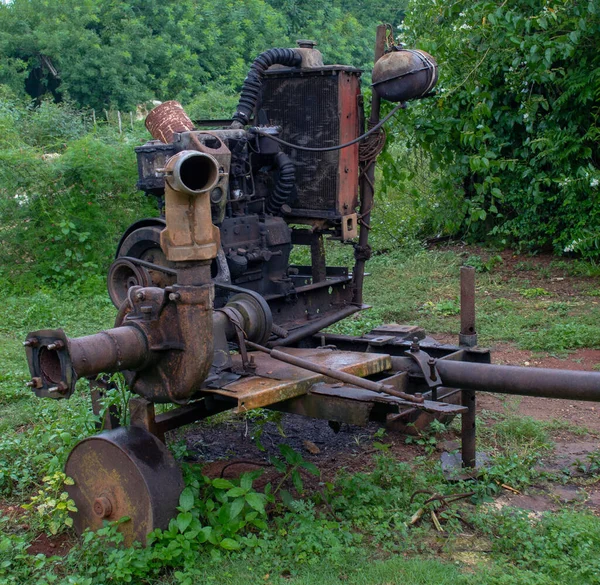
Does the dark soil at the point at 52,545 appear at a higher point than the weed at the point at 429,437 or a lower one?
lower

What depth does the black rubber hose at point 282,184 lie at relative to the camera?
554 centimetres

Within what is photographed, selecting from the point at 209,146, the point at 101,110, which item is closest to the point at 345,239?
the point at 209,146

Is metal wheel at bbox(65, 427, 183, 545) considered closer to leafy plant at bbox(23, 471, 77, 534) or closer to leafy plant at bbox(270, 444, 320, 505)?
leafy plant at bbox(23, 471, 77, 534)

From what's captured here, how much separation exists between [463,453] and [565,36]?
5.64 m

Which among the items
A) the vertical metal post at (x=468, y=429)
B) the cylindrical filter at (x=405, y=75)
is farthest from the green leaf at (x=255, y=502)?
the cylindrical filter at (x=405, y=75)

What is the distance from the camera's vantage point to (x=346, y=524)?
4.16 metres

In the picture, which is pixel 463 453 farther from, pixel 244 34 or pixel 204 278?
pixel 244 34

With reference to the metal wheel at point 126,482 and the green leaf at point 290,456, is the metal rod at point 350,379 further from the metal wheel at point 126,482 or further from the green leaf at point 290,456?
the metal wheel at point 126,482

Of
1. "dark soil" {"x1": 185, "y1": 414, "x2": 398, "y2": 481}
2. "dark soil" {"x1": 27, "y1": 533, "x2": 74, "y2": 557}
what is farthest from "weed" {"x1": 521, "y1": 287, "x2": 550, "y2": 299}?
"dark soil" {"x1": 27, "y1": 533, "x2": 74, "y2": 557}

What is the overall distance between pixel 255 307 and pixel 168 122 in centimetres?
168

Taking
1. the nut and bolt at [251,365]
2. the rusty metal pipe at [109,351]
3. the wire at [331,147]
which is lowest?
the nut and bolt at [251,365]

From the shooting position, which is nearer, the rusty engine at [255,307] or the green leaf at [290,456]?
the rusty engine at [255,307]

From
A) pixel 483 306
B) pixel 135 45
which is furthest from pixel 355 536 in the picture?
pixel 135 45

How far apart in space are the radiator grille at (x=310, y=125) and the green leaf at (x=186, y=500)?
2.43 meters
